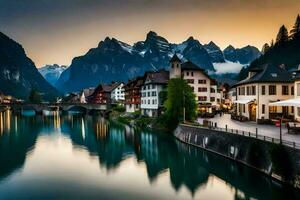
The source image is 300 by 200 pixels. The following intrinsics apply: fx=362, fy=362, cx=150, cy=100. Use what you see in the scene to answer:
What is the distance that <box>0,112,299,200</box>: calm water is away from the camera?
3766 centimetres

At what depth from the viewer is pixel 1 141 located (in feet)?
259

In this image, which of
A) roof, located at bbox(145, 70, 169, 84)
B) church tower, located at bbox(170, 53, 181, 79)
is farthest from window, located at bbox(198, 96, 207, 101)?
roof, located at bbox(145, 70, 169, 84)

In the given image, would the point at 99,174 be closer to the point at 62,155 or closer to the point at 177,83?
the point at 62,155

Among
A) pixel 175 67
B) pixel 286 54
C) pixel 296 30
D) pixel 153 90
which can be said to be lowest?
pixel 153 90

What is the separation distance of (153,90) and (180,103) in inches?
1148

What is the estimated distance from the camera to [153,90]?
105375 mm

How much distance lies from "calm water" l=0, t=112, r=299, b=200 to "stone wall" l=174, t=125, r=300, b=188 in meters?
1.05

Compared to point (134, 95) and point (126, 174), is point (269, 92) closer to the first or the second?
point (126, 174)

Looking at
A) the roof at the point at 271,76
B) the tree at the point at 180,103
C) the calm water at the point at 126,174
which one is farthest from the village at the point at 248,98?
the calm water at the point at 126,174

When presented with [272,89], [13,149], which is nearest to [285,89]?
[272,89]

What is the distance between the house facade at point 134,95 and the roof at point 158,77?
12.2m

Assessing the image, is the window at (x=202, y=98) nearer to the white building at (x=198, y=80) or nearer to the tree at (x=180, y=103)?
the white building at (x=198, y=80)

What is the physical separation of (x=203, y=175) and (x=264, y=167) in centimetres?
890

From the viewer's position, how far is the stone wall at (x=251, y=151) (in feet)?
111
